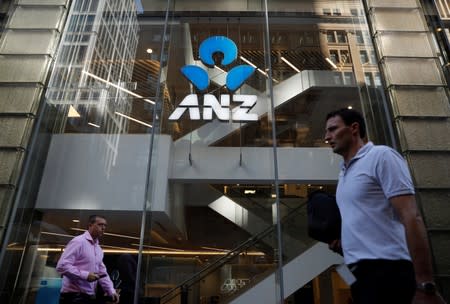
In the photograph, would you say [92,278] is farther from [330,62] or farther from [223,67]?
[330,62]

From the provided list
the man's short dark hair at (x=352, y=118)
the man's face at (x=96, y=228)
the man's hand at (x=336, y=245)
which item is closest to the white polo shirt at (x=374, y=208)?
the man's hand at (x=336, y=245)

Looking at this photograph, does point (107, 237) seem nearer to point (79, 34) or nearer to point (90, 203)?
point (90, 203)

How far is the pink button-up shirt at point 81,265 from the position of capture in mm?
3238

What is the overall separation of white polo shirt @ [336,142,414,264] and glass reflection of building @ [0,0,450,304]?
12.1 feet

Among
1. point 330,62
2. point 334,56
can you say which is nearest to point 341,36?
point 334,56

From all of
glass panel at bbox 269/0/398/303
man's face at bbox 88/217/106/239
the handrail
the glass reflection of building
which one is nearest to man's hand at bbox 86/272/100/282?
man's face at bbox 88/217/106/239

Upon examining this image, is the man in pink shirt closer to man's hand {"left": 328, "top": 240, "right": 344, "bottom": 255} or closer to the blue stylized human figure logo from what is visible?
man's hand {"left": 328, "top": 240, "right": 344, "bottom": 255}

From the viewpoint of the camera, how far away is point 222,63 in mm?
7500

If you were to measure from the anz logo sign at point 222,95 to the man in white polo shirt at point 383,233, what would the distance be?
531cm

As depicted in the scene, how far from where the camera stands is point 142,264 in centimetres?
533

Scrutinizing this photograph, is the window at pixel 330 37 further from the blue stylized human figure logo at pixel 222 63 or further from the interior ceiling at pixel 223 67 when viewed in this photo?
the blue stylized human figure logo at pixel 222 63

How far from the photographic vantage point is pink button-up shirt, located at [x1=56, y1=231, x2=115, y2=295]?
3.24m

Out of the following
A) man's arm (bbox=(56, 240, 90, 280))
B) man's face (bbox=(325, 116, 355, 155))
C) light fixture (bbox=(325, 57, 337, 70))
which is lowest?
man's arm (bbox=(56, 240, 90, 280))

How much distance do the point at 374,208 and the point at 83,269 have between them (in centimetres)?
294
